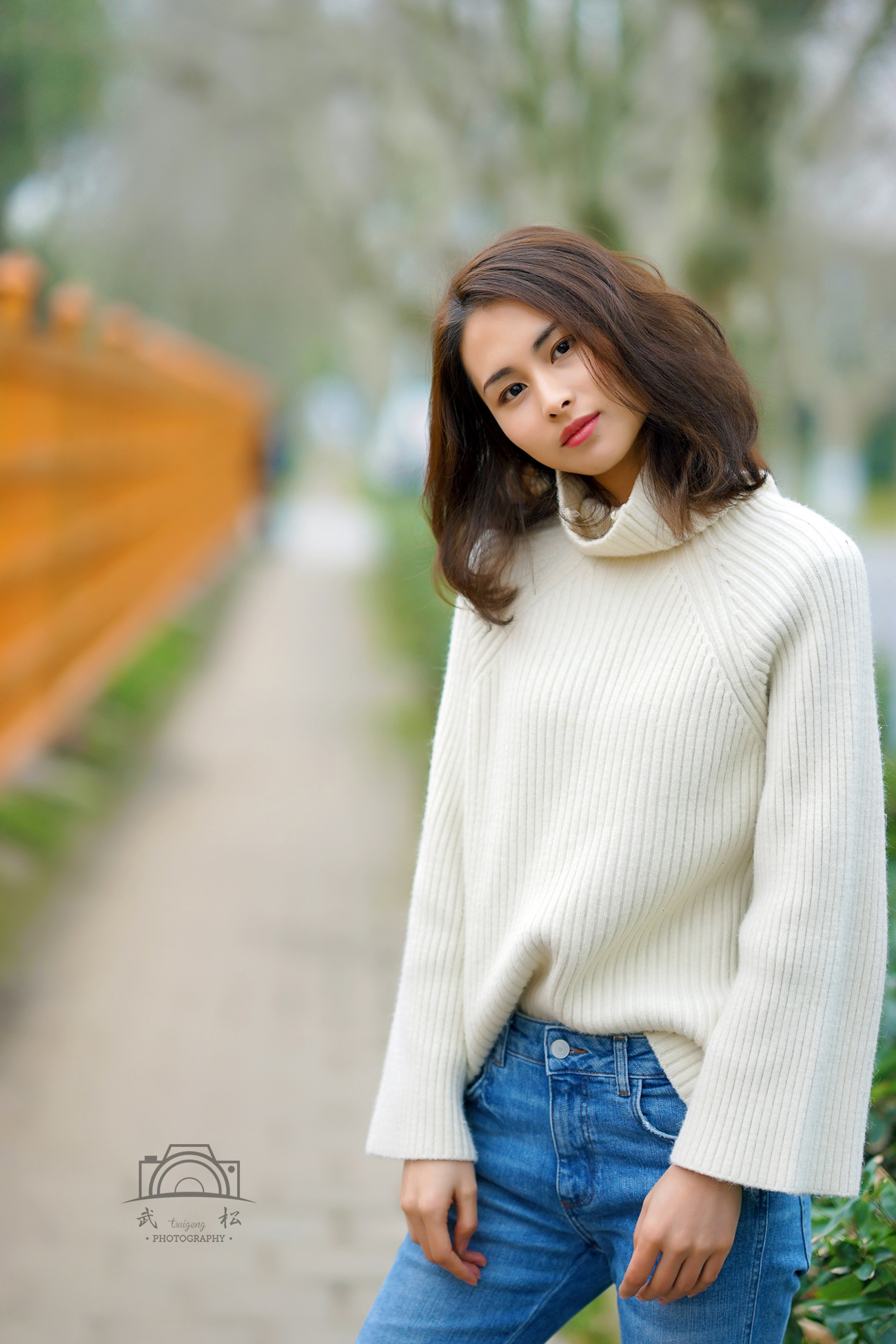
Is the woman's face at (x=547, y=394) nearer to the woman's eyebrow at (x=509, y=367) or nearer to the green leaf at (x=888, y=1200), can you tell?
the woman's eyebrow at (x=509, y=367)

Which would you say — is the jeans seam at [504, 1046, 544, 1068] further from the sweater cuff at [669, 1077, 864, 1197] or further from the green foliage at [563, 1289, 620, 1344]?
the green foliage at [563, 1289, 620, 1344]

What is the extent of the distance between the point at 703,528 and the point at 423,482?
0.41 meters

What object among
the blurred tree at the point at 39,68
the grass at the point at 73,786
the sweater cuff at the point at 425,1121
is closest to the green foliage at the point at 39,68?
the blurred tree at the point at 39,68

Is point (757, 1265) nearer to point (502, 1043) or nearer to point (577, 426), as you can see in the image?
point (502, 1043)

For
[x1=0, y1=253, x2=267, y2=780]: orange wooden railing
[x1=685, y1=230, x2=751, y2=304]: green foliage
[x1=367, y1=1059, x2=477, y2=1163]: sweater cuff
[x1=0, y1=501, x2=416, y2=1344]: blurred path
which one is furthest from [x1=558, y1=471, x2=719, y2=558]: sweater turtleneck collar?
[x1=685, y1=230, x2=751, y2=304]: green foliage

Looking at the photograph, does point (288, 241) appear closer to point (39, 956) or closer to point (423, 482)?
point (39, 956)

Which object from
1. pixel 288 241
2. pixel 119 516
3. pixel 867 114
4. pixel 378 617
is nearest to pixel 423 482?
pixel 867 114

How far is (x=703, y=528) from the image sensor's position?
1.54 meters

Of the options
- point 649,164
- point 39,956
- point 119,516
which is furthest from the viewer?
point 649,164

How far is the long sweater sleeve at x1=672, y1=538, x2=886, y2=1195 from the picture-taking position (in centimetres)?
140

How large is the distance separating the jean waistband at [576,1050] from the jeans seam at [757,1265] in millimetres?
170

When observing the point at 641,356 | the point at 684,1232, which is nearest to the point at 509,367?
the point at 641,356

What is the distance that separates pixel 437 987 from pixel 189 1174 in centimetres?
199

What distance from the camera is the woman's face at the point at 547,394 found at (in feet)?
5.07
